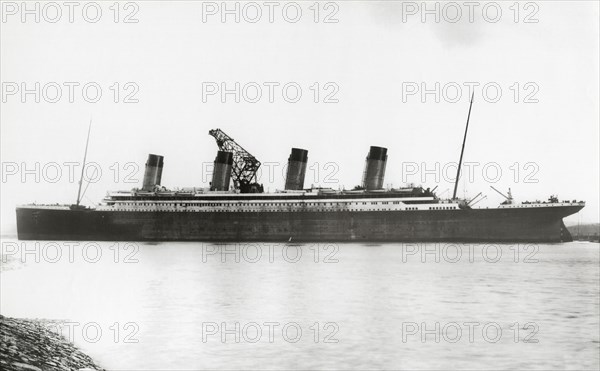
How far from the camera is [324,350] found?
10.2 metres

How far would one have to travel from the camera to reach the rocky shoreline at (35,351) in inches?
252

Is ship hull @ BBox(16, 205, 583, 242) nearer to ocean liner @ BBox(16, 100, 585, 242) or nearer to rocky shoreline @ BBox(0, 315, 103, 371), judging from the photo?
ocean liner @ BBox(16, 100, 585, 242)

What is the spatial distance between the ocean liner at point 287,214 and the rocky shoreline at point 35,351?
27.4m

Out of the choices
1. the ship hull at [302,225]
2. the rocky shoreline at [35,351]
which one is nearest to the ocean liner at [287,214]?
the ship hull at [302,225]

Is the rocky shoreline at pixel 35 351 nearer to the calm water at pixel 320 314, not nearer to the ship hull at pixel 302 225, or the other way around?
the calm water at pixel 320 314

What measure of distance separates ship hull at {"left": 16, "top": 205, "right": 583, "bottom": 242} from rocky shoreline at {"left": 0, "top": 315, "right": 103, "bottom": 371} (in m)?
28.4

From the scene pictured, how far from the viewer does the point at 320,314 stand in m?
13.1

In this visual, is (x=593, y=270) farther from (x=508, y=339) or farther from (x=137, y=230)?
(x=137, y=230)

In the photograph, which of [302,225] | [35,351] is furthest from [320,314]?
[302,225]

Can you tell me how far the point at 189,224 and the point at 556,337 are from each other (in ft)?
95.0

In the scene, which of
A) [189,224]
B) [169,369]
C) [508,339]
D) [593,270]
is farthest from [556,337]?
[189,224]

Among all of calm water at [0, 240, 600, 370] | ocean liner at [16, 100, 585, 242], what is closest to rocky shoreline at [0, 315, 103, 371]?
calm water at [0, 240, 600, 370]

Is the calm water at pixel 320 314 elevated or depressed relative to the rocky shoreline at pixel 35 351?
depressed

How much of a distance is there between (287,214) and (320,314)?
2431 centimetres
